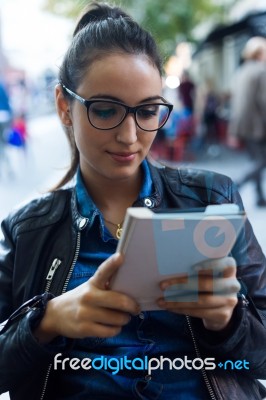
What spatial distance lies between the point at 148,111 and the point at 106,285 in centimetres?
35

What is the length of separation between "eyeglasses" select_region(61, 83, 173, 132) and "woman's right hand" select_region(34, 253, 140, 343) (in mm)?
299

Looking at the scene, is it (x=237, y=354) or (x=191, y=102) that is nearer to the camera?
(x=237, y=354)

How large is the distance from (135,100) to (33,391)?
1.83 feet

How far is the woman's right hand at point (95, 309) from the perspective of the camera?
2.54ft

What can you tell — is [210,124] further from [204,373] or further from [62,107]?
[204,373]

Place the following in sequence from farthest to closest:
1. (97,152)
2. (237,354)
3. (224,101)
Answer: (224,101) → (97,152) → (237,354)

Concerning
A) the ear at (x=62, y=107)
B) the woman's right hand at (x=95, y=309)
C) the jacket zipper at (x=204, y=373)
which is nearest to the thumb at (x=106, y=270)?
the woman's right hand at (x=95, y=309)

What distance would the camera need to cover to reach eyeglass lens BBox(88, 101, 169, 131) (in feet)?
3.14

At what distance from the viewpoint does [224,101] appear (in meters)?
9.20

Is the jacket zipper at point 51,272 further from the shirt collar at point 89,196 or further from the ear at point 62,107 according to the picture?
the ear at point 62,107

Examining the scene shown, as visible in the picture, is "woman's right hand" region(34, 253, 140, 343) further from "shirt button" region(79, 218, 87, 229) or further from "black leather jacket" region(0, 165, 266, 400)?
"shirt button" region(79, 218, 87, 229)

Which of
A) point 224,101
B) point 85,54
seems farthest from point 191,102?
point 85,54

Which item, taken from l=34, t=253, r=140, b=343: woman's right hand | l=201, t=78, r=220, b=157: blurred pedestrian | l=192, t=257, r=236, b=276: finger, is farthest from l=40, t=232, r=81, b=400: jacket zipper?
l=201, t=78, r=220, b=157: blurred pedestrian

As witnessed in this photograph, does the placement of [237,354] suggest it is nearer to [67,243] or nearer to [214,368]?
[214,368]
